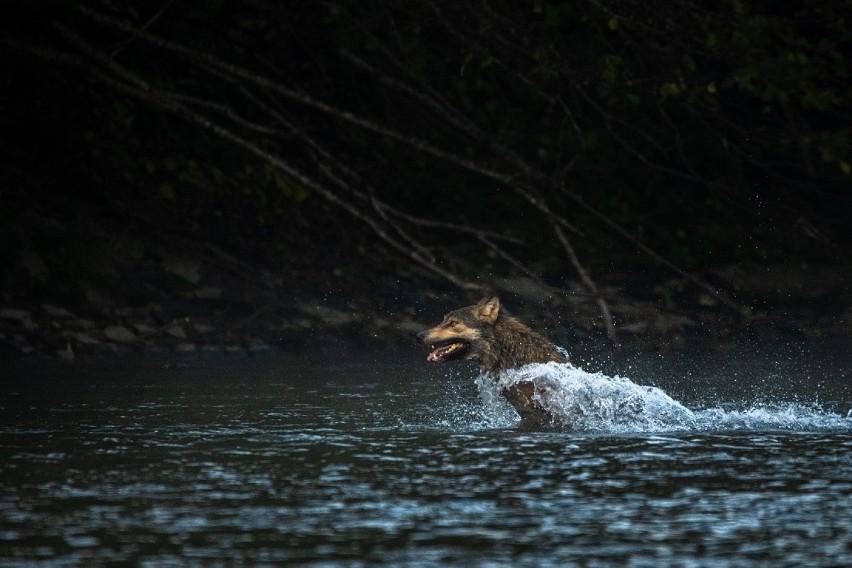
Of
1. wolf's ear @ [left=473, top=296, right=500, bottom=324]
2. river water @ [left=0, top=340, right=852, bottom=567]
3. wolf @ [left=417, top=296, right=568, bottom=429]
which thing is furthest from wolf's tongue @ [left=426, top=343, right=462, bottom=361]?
river water @ [left=0, top=340, right=852, bottom=567]

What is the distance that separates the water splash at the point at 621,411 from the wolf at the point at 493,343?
0.34 ft

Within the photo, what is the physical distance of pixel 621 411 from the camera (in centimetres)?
1240

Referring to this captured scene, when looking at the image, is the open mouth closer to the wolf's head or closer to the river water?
the wolf's head

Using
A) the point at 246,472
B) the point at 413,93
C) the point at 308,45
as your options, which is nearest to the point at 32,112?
the point at 308,45

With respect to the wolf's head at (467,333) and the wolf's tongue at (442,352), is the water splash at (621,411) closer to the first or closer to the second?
the wolf's head at (467,333)

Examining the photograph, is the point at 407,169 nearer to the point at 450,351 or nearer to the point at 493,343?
the point at 450,351

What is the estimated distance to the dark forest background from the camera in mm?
17016

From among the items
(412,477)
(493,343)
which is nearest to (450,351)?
(493,343)

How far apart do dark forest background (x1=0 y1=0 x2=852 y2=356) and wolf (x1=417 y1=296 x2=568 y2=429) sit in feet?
6.54

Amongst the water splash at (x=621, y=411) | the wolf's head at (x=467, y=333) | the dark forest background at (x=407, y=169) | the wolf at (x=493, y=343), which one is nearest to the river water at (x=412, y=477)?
the water splash at (x=621, y=411)

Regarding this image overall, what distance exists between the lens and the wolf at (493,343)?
42.5 ft

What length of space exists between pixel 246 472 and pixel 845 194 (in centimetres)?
1489

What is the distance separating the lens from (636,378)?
623 inches

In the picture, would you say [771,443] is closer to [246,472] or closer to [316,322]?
[246,472]
